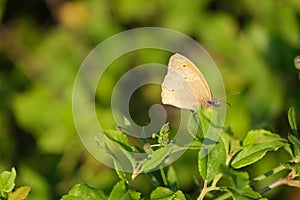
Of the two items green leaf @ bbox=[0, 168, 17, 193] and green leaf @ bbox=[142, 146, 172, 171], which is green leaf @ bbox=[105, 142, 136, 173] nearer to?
green leaf @ bbox=[142, 146, 172, 171]

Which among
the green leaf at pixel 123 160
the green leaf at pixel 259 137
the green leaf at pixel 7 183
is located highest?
the green leaf at pixel 259 137

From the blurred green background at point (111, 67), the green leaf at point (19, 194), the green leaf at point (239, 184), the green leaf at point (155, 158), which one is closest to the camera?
the green leaf at point (239, 184)

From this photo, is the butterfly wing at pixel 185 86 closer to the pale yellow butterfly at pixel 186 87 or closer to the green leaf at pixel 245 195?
the pale yellow butterfly at pixel 186 87

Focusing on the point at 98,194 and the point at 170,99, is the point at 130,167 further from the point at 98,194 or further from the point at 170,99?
the point at 170,99

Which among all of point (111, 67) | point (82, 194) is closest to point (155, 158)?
point (82, 194)

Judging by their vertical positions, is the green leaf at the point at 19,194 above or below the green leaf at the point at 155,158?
below

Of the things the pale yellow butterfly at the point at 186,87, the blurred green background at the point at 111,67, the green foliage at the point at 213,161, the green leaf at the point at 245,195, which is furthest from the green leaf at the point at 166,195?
the blurred green background at the point at 111,67

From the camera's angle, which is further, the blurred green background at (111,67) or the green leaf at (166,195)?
the blurred green background at (111,67)

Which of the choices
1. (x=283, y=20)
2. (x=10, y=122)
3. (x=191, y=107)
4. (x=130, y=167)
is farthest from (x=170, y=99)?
(x=10, y=122)
